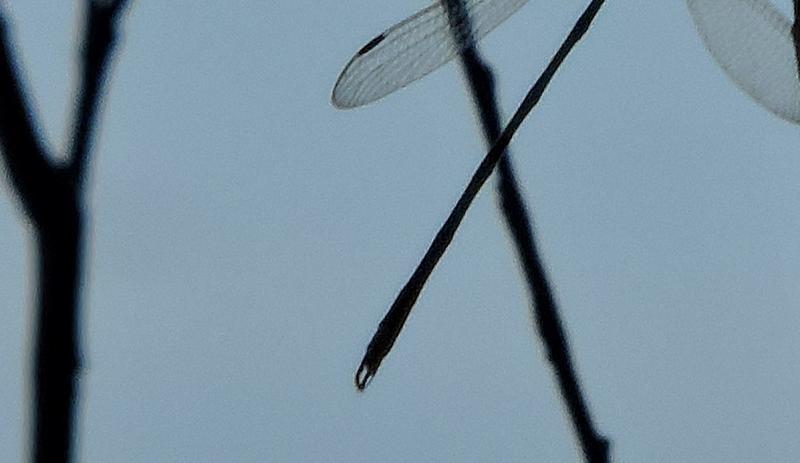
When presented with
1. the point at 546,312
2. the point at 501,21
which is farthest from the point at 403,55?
the point at 546,312

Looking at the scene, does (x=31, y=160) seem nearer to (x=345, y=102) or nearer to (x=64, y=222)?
(x=64, y=222)

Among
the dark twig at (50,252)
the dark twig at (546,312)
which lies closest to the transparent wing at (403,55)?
the dark twig at (546,312)

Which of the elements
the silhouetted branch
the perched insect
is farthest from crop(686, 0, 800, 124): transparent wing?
the silhouetted branch

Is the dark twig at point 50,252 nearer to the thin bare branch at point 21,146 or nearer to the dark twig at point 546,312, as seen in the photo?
the thin bare branch at point 21,146

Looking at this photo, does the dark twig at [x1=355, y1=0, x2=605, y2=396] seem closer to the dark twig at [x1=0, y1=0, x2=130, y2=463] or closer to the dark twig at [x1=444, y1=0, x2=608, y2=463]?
the dark twig at [x1=444, y1=0, x2=608, y2=463]

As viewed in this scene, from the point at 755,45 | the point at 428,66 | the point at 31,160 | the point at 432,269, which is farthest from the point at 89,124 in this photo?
the point at 755,45

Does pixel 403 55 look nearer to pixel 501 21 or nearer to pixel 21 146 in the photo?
pixel 501 21
